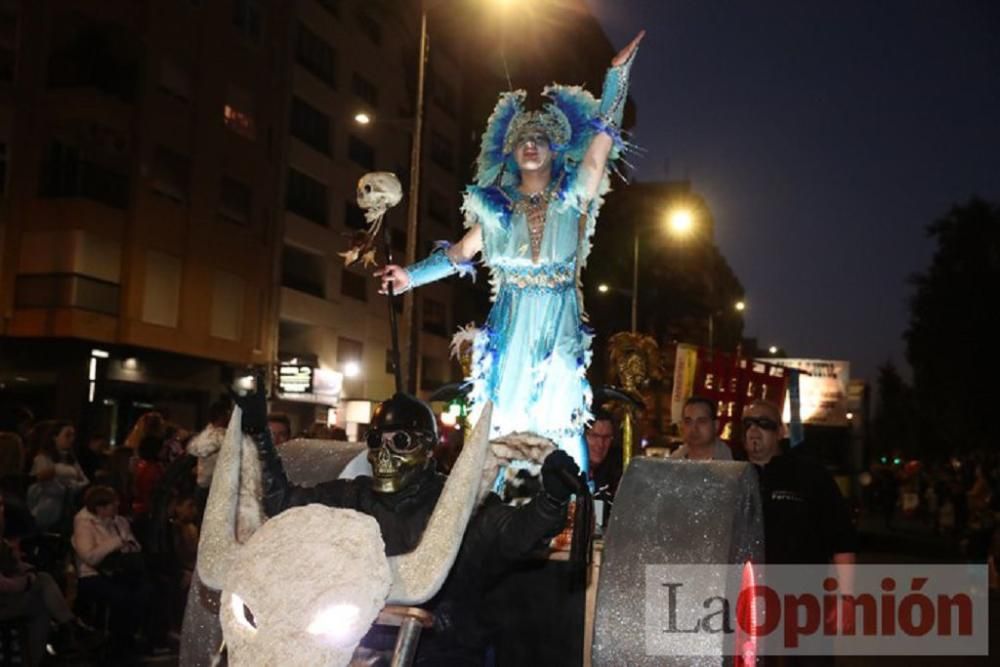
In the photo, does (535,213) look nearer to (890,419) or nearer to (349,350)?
(349,350)

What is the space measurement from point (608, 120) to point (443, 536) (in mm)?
2968

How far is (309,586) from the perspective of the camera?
2.60 m

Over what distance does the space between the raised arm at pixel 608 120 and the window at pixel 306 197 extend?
2965 centimetres

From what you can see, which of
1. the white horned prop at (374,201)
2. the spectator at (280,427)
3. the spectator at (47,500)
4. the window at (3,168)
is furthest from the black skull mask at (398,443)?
the window at (3,168)

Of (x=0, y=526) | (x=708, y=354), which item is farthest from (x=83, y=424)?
(x=0, y=526)

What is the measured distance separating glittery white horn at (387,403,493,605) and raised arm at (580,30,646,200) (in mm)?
2377

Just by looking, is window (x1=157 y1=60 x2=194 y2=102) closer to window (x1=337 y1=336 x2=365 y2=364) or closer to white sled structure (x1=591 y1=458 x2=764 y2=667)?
window (x1=337 y1=336 x2=365 y2=364)

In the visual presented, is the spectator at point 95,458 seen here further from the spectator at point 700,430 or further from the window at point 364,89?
the window at point 364,89

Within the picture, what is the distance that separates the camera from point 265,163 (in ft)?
107

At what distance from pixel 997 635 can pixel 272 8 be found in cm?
2699

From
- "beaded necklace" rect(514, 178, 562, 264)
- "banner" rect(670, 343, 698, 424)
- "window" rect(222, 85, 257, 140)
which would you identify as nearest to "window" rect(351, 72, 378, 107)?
"window" rect(222, 85, 257, 140)

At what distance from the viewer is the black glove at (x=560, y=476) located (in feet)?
11.0

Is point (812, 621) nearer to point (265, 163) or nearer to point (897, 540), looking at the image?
point (897, 540)

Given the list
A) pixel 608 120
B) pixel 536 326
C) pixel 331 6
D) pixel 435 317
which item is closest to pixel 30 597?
pixel 536 326
